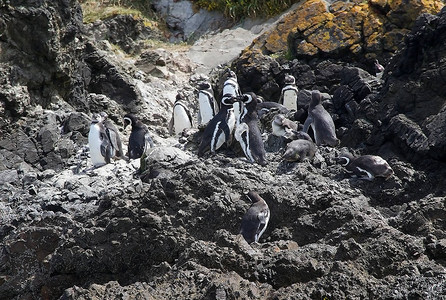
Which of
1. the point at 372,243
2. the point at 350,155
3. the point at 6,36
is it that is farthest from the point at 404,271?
the point at 6,36

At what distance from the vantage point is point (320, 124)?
12.5 m

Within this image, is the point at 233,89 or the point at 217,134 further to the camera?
the point at 233,89

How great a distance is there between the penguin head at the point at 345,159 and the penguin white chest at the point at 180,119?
184 inches

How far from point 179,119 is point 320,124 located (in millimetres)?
3547

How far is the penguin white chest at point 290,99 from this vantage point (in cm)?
1541

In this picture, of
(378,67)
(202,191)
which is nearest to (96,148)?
(202,191)

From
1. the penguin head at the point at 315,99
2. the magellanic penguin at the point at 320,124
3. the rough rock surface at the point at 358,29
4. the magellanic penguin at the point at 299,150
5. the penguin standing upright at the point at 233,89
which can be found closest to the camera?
the magellanic penguin at the point at 299,150

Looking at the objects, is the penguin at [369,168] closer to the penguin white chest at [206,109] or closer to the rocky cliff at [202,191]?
the rocky cliff at [202,191]

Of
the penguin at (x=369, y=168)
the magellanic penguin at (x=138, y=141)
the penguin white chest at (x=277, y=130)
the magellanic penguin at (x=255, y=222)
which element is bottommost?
the magellanic penguin at (x=138, y=141)

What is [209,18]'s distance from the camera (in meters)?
20.9

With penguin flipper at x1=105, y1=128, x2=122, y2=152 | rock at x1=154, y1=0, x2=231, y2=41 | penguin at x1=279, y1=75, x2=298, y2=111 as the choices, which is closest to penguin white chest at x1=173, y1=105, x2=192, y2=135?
penguin at x1=279, y1=75, x2=298, y2=111

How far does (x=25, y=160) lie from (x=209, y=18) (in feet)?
31.4

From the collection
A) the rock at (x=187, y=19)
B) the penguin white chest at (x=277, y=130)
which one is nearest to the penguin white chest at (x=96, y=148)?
the penguin white chest at (x=277, y=130)

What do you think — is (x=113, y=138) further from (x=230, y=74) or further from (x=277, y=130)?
(x=230, y=74)
